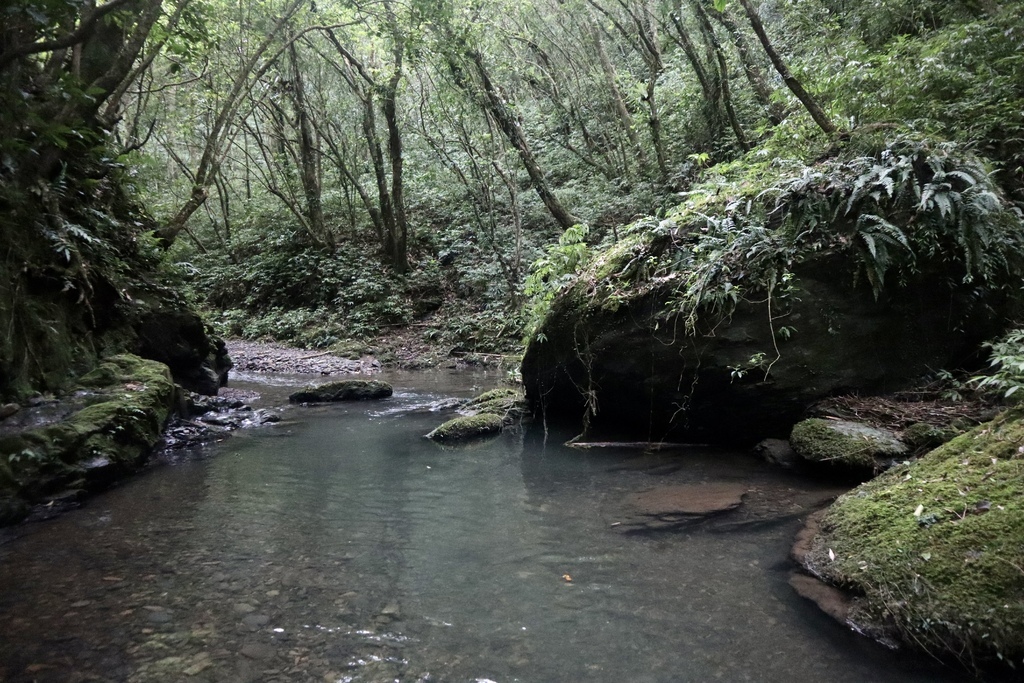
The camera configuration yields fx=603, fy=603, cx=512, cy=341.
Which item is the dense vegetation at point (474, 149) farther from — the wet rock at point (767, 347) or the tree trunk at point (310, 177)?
the wet rock at point (767, 347)

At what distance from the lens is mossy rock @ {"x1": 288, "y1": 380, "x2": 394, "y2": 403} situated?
432 inches

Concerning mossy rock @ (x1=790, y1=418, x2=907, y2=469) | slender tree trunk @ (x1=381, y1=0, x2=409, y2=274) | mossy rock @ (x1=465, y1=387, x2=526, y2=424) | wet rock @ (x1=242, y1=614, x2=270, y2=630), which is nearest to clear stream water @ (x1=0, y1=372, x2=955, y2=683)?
wet rock @ (x1=242, y1=614, x2=270, y2=630)

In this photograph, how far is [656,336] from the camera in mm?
6660

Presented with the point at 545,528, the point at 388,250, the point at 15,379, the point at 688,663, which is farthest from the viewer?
the point at 388,250

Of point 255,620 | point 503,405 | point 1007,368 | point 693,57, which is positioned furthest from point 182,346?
point 693,57

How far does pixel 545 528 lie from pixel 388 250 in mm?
18007

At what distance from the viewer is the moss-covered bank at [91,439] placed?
5.13 metres

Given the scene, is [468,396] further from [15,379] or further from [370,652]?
[370,652]

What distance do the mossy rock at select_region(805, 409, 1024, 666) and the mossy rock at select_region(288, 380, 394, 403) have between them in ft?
28.1

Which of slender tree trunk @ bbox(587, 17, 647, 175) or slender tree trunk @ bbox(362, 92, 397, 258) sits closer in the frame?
slender tree trunk @ bbox(587, 17, 647, 175)

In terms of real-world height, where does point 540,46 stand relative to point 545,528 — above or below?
above

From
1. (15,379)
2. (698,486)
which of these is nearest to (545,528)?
(698,486)

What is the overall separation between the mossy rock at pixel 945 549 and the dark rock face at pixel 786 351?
187cm

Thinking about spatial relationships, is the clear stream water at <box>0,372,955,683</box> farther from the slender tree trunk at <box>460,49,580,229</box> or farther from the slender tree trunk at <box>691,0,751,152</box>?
the slender tree trunk at <box>691,0,751,152</box>
